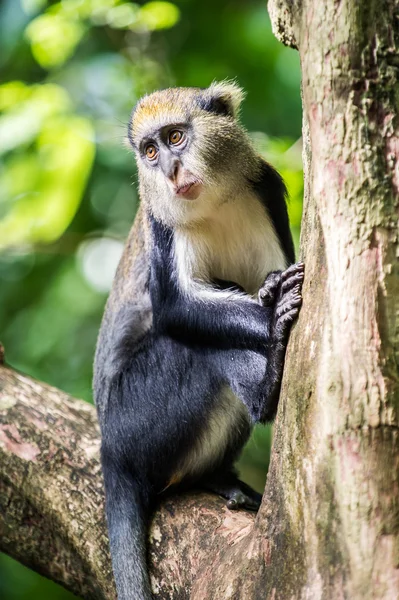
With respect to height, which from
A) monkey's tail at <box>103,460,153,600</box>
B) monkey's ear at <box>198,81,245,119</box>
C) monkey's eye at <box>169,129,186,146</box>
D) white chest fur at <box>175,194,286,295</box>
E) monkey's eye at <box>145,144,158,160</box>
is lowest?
monkey's tail at <box>103,460,153,600</box>

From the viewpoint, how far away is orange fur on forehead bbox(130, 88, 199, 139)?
3742 millimetres

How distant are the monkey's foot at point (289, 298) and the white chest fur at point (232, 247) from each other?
34.2 inches

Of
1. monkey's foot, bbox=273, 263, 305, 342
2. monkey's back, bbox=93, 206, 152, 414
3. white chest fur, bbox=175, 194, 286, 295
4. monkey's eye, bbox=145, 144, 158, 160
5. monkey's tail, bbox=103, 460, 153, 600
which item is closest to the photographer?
monkey's foot, bbox=273, 263, 305, 342

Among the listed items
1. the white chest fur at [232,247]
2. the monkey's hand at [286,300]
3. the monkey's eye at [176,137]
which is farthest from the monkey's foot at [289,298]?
the monkey's eye at [176,137]

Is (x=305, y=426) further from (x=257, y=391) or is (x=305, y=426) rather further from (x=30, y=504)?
(x=30, y=504)

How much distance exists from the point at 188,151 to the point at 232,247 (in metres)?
0.52

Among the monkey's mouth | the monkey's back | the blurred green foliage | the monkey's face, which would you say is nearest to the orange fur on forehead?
the monkey's face

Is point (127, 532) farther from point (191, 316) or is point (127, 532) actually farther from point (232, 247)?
point (232, 247)

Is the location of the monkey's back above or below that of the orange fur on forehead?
below

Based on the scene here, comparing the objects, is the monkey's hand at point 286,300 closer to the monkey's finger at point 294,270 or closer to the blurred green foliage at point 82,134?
the monkey's finger at point 294,270

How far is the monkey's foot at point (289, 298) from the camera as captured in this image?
2682mm

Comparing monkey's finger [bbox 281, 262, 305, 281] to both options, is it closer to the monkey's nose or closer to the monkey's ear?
the monkey's nose

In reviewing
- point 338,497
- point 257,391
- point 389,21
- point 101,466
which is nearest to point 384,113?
point 389,21

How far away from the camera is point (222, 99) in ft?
12.7
